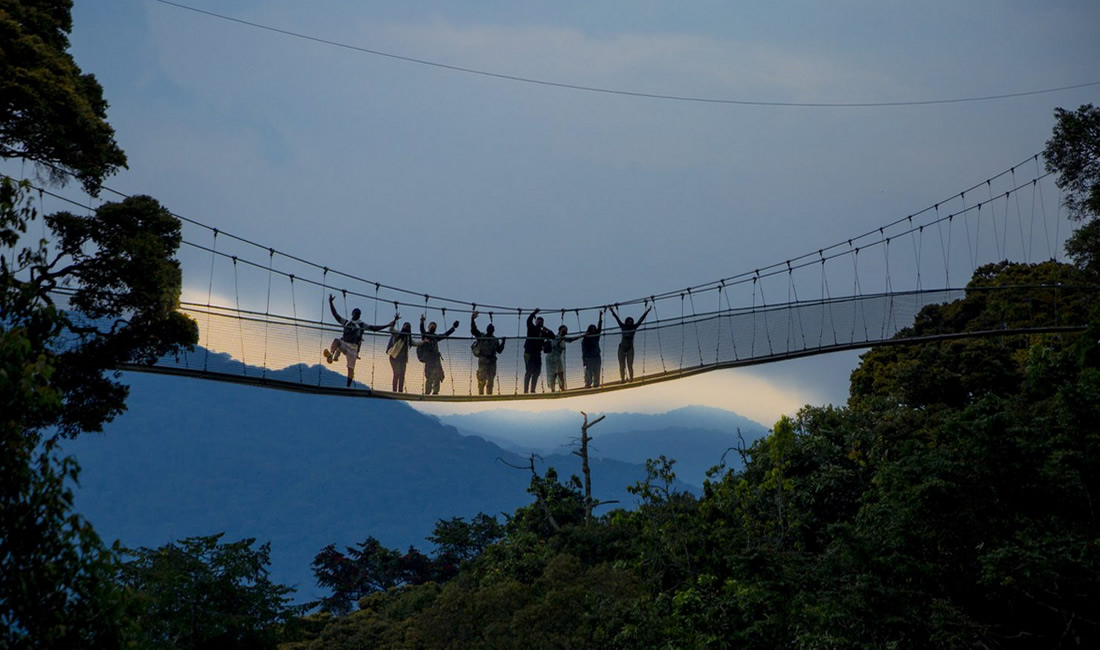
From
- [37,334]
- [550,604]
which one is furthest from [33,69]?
[550,604]

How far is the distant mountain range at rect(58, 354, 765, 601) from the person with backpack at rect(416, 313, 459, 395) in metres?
143

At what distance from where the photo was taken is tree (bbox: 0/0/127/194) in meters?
12.2

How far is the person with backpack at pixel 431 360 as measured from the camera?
56.0ft

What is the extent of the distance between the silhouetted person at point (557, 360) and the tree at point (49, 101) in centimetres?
699

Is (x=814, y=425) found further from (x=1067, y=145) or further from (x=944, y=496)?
(x=944, y=496)

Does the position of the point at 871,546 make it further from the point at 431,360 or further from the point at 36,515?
the point at 36,515

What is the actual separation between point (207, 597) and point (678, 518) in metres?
9.80

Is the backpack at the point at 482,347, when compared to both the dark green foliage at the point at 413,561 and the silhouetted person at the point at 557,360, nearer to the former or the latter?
the silhouetted person at the point at 557,360

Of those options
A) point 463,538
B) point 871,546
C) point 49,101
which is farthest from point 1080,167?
point 463,538

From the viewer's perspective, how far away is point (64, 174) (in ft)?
43.5

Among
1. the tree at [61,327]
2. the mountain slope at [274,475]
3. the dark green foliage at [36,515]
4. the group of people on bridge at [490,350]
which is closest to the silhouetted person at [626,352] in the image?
the group of people on bridge at [490,350]

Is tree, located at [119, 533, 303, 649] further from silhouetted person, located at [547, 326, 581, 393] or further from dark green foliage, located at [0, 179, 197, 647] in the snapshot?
dark green foliage, located at [0, 179, 197, 647]

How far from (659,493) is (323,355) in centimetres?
806

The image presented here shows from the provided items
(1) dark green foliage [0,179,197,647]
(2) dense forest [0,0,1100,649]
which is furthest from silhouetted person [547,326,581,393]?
(1) dark green foliage [0,179,197,647]
